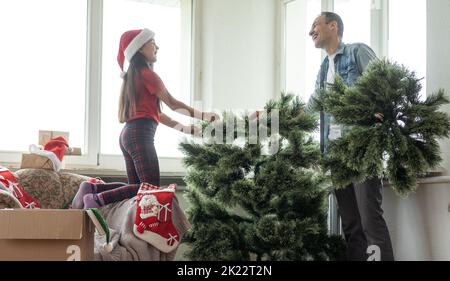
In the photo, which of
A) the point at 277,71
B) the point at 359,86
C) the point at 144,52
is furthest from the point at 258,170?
the point at 277,71

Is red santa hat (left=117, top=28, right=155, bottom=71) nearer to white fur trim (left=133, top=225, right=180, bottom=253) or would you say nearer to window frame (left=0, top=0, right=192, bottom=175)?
window frame (left=0, top=0, right=192, bottom=175)

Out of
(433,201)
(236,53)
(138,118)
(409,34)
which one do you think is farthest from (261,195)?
(236,53)

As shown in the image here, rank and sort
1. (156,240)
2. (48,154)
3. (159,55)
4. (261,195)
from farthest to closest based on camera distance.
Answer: (159,55), (48,154), (156,240), (261,195)

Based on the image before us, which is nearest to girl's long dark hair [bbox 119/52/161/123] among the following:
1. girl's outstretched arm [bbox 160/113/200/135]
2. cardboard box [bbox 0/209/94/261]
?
girl's outstretched arm [bbox 160/113/200/135]

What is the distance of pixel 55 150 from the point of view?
3.40 m

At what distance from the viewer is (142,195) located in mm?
2928

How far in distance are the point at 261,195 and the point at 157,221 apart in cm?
57

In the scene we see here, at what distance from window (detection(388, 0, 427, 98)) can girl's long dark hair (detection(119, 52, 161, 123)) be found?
1.28m

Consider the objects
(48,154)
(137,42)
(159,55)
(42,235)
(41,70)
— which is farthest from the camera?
(159,55)

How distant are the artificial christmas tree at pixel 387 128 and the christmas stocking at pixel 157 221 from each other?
30.3 inches

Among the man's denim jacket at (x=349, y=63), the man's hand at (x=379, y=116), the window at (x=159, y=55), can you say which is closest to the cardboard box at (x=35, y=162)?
the window at (x=159, y=55)

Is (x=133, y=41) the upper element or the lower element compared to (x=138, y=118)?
upper

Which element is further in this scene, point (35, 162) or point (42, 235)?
point (35, 162)

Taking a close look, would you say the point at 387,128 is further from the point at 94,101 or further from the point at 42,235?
the point at 94,101
